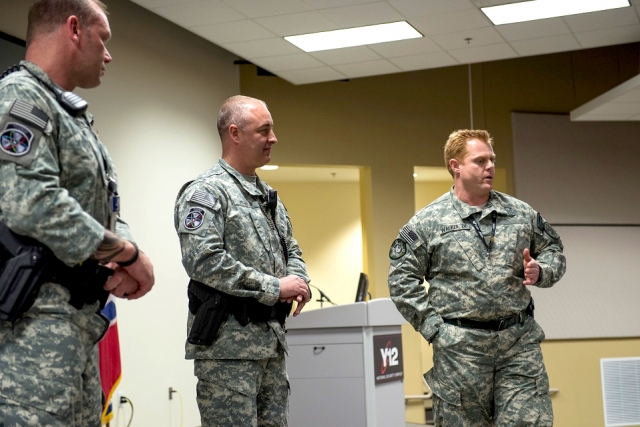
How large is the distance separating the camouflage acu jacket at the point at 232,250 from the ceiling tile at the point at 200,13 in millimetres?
2773

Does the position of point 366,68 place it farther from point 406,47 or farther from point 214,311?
point 214,311

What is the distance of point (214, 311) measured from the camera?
258 cm

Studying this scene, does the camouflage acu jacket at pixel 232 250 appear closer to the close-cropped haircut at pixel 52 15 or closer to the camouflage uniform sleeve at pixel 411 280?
the camouflage uniform sleeve at pixel 411 280

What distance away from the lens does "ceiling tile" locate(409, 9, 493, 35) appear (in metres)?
5.63

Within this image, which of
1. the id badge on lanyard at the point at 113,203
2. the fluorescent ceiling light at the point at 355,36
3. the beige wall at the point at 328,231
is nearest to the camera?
the id badge on lanyard at the point at 113,203

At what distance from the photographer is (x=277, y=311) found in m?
2.72

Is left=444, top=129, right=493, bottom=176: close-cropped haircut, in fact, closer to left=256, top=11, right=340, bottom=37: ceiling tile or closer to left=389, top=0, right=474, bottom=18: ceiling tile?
left=389, top=0, right=474, bottom=18: ceiling tile

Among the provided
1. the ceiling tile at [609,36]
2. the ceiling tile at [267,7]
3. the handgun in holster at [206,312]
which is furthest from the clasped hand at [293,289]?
the ceiling tile at [609,36]

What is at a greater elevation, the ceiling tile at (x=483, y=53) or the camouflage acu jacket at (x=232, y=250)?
the ceiling tile at (x=483, y=53)

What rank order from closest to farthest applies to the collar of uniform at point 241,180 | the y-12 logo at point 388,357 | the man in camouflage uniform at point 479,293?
1. the collar of uniform at point 241,180
2. the man in camouflage uniform at point 479,293
3. the y-12 logo at point 388,357

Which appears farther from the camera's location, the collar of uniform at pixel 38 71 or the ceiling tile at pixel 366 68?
the ceiling tile at pixel 366 68

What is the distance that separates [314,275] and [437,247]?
7.17 metres

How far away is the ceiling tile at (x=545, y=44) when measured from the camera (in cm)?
625

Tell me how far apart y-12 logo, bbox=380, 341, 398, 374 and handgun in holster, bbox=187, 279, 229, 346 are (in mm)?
2018
